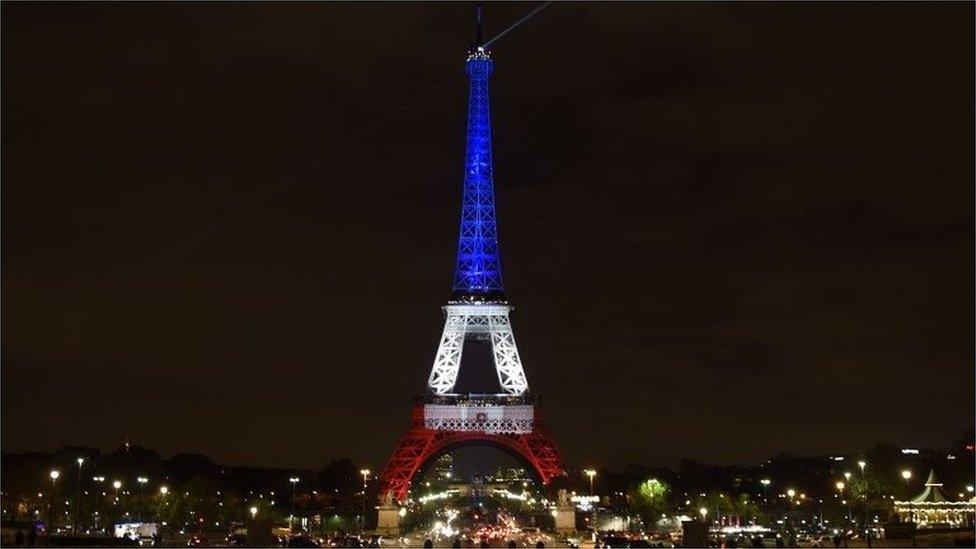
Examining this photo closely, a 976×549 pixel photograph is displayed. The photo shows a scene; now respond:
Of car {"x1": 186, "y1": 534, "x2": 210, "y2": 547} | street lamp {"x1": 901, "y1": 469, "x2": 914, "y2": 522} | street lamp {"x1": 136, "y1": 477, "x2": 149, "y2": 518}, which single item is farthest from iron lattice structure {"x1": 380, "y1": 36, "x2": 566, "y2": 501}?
car {"x1": 186, "y1": 534, "x2": 210, "y2": 547}

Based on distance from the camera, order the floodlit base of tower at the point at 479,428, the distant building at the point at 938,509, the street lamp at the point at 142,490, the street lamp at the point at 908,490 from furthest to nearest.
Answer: the floodlit base of tower at the point at 479,428 < the street lamp at the point at 142,490 < the street lamp at the point at 908,490 < the distant building at the point at 938,509

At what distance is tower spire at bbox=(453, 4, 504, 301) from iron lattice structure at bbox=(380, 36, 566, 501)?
0.11 meters

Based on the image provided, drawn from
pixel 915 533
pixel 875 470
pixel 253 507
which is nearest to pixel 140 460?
pixel 253 507

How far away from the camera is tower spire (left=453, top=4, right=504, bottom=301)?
139 metres

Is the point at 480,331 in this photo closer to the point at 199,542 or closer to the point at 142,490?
the point at 142,490

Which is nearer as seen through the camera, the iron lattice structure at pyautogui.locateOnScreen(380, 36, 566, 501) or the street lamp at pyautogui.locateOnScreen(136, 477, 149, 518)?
the street lamp at pyautogui.locateOnScreen(136, 477, 149, 518)

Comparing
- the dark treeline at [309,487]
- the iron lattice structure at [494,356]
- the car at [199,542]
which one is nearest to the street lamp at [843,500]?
the dark treeline at [309,487]

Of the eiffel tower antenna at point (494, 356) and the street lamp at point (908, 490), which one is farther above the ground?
the eiffel tower antenna at point (494, 356)

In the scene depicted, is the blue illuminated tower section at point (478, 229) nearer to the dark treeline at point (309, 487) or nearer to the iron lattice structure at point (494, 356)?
the iron lattice structure at point (494, 356)

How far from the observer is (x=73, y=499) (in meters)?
109

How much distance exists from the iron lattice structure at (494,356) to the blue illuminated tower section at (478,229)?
113 millimetres

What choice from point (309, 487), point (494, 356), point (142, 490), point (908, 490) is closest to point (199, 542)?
point (142, 490)

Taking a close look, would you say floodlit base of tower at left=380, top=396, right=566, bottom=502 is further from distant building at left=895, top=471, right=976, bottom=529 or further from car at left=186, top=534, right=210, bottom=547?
distant building at left=895, top=471, right=976, bottom=529

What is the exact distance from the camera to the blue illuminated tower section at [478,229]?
457ft
